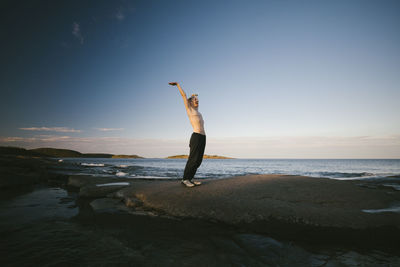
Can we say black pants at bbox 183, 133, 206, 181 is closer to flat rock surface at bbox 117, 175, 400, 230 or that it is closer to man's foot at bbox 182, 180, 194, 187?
man's foot at bbox 182, 180, 194, 187

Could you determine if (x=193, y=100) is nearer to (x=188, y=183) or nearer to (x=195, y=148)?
(x=195, y=148)

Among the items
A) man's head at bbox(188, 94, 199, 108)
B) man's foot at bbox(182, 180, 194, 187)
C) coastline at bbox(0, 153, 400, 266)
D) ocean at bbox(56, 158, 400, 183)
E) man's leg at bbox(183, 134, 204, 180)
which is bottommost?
ocean at bbox(56, 158, 400, 183)

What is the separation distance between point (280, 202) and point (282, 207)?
25cm

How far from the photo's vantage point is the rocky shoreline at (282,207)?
2.95 m

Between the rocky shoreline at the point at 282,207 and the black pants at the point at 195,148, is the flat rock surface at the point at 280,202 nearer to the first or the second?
the rocky shoreline at the point at 282,207

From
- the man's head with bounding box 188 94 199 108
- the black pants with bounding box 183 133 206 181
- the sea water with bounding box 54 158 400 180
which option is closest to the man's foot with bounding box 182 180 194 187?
the black pants with bounding box 183 133 206 181

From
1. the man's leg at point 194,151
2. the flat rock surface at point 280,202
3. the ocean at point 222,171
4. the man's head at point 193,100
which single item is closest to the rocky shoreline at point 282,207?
the flat rock surface at point 280,202

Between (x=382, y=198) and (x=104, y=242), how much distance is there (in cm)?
550

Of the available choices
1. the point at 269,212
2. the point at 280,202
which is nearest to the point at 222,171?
the point at 280,202

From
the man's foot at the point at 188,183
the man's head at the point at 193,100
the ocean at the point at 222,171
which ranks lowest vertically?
the ocean at the point at 222,171

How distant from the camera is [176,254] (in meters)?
2.33

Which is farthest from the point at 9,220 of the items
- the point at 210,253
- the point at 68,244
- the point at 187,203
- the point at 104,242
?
the point at 210,253

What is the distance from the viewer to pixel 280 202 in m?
3.84

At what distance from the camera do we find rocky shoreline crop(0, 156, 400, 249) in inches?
116
